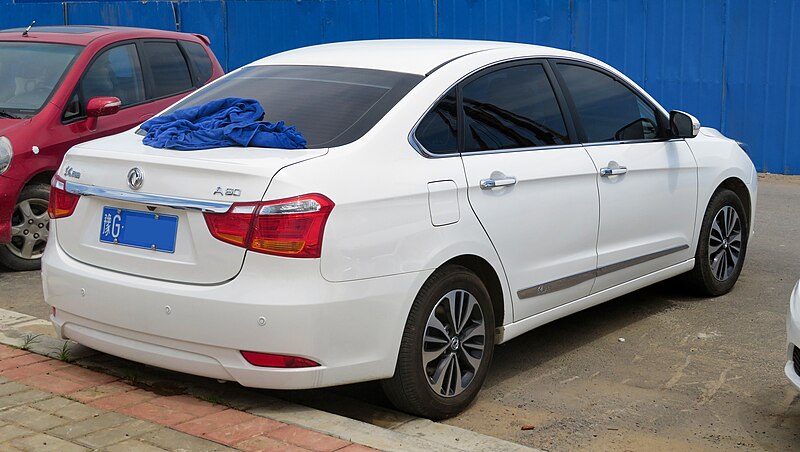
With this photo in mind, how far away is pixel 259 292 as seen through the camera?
4.33 metres

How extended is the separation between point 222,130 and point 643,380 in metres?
2.48

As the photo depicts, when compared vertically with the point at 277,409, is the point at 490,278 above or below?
above

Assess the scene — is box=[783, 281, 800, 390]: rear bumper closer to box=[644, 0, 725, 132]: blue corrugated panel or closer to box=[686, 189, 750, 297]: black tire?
box=[686, 189, 750, 297]: black tire

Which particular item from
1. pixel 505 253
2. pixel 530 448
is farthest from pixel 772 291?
pixel 530 448

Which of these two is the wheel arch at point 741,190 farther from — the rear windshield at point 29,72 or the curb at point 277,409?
the rear windshield at point 29,72

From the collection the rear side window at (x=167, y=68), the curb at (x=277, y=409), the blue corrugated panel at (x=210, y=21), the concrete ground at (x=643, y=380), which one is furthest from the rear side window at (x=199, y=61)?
the blue corrugated panel at (x=210, y=21)

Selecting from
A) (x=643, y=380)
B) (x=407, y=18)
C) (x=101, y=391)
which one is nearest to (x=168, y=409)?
(x=101, y=391)

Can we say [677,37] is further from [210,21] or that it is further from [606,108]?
[210,21]

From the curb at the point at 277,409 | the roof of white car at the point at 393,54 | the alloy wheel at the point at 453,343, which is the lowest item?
the curb at the point at 277,409

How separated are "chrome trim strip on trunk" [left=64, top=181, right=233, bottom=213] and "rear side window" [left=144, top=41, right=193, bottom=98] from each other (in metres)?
4.18

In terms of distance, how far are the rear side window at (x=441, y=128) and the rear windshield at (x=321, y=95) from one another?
17cm

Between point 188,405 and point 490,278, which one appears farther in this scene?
point 490,278

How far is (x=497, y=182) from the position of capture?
16.7ft

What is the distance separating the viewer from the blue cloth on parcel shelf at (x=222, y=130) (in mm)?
4754
